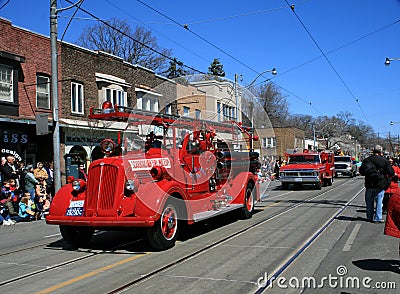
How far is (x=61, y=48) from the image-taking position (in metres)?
22.5

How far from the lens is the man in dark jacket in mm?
11008

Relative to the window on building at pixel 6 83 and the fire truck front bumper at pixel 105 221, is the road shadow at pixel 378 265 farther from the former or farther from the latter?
the window on building at pixel 6 83

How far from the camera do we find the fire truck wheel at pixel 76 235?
29.3ft

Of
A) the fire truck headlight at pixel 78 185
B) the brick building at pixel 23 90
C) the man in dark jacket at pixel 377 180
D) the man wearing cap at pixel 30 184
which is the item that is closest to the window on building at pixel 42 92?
the brick building at pixel 23 90

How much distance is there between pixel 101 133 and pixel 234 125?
12712 mm

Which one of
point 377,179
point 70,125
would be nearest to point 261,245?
point 377,179

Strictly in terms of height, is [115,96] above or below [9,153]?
above

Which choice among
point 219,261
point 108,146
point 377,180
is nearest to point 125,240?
point 108,146

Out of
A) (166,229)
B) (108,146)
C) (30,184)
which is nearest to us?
(166,229)

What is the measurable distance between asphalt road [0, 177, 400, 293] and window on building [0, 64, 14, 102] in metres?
9.66

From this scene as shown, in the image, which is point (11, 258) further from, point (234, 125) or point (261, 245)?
point (234, 125)

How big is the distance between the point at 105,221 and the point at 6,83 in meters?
13.8

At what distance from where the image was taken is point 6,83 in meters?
19.3

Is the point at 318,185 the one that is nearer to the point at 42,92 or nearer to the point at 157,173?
the point at 42,92
